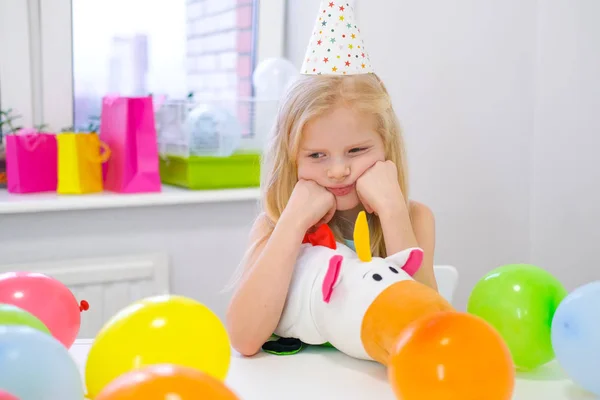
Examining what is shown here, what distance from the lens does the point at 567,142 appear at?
191 cm

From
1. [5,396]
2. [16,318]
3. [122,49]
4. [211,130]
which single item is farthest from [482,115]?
[5,396]

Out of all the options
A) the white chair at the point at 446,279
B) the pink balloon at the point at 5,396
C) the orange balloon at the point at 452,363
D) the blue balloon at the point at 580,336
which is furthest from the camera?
the white chair at the point at 446,279

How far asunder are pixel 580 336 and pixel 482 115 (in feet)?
4.42

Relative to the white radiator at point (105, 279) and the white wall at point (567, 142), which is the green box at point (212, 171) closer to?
the white radiator at point (105, 279)

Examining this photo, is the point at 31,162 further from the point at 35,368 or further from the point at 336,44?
the point at 35,368

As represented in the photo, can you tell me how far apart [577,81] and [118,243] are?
1233mm

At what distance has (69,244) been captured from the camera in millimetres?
1767

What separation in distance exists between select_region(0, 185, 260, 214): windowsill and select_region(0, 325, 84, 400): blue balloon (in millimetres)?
1074

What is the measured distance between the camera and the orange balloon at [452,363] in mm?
657

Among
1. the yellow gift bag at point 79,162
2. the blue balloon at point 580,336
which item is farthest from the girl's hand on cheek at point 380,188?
the yellow gift bag at point 79,162

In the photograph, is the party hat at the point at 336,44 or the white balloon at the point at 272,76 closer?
the party hat at the point at 336,44

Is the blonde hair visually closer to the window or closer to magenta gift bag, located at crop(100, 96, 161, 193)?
magenta gift bag, located at crop(100, 96, 161, 193)

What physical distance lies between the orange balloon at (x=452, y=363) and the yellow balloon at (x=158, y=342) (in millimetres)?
185

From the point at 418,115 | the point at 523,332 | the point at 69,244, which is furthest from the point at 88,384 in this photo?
the point at 418,115
